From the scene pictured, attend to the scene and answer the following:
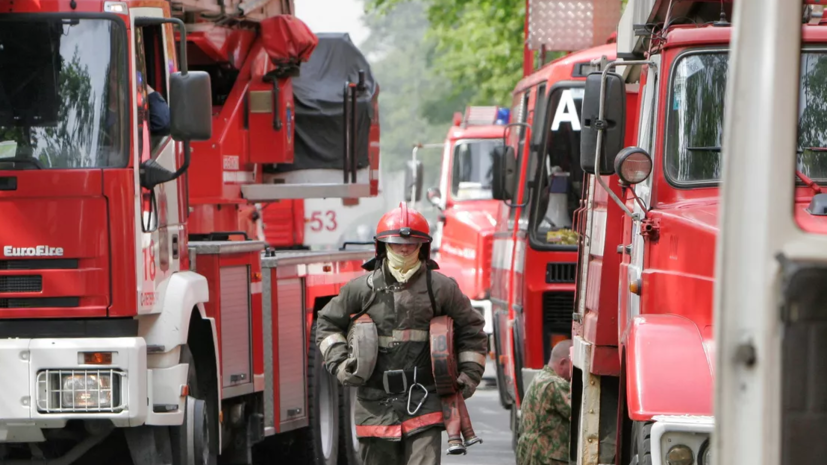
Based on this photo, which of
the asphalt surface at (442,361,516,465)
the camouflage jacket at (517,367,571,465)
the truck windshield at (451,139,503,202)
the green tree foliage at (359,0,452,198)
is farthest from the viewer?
the green tree foliage at (359,0,452,198)

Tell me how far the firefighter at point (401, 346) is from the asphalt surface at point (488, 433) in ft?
16.9

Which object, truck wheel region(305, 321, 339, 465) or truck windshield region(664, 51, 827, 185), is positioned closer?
truck windshield region(664, 51, 827, 185)

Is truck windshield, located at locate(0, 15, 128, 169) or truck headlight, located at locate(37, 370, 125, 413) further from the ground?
truck windshield, located at locate(0, 15, 128, 169)

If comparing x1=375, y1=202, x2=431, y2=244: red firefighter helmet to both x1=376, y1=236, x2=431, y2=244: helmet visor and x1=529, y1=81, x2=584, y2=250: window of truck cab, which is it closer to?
x1=376, y1=236, x2=431, y2=244: helmet visor

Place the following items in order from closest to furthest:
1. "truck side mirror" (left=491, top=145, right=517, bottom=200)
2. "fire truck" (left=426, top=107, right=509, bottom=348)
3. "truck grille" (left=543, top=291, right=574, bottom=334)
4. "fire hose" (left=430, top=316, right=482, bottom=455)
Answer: "fire hose" (left=430, top=316, right=482, bottom=455), "truck grille" (left=543, top=291, right=574, bottom=334), "truck side mirror" (left=491, top=145, right=517, bottom=200), "fire truck" (left=426, top=107, right=509, bottom=348)

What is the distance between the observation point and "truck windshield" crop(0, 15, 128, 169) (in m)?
7.55

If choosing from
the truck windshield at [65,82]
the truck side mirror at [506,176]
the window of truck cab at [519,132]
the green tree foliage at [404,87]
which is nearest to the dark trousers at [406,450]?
the truck windshield at [65,82]

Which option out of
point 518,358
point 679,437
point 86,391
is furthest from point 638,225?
point 518,358

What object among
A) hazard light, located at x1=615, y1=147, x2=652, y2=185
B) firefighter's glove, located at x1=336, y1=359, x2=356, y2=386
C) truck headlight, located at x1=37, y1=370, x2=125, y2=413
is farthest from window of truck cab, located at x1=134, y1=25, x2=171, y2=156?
hazard light, located at x1=615, y1=147, x2=652, y2=185

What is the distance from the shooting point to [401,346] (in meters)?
6.85

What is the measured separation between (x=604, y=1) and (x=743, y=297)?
11209mm

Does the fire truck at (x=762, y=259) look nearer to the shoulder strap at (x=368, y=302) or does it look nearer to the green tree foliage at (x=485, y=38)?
the shoulder strap at (x=368, y=302)

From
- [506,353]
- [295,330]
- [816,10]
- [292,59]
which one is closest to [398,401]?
[816,10]

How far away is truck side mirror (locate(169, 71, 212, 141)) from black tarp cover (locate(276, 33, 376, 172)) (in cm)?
387
